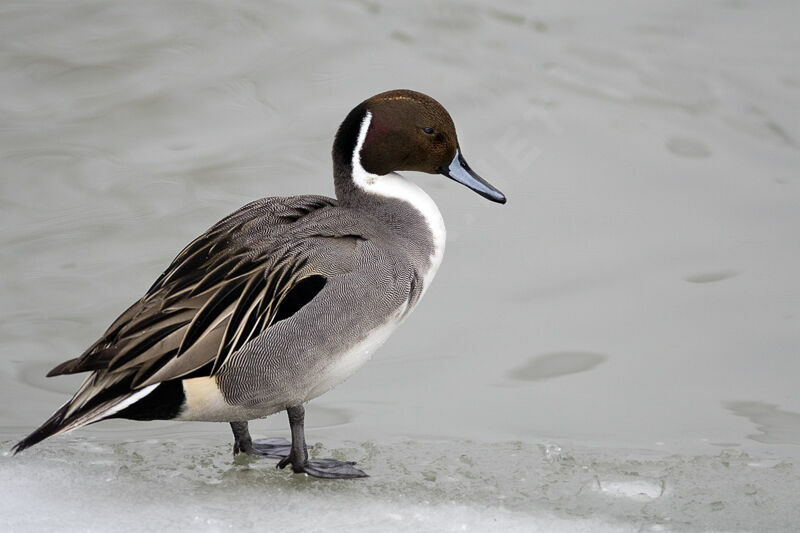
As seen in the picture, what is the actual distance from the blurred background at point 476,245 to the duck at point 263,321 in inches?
10.3

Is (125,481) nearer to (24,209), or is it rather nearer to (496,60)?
(24,209)

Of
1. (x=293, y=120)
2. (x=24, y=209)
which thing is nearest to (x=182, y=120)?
(x=293, y=120)

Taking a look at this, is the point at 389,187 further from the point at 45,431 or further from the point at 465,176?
the point at 45,431

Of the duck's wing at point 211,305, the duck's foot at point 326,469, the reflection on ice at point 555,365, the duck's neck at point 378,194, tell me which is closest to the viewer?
the duck's wing at point 211,305

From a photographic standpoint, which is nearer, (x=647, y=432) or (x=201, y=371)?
(x=201, y=371)

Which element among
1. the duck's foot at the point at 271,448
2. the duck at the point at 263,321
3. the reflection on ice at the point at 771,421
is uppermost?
the duck at the point at 263,321

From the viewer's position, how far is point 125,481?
3.71 meters

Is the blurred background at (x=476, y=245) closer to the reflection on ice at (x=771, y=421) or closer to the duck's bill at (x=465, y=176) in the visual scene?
the reflection on ice at (x=771, y=421)

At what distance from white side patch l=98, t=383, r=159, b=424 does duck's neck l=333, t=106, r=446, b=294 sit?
91 centimetres

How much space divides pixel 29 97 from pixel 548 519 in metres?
4.95

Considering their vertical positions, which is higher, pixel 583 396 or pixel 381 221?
pixel 381 221

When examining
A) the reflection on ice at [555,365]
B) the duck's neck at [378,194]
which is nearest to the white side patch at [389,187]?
the duck's neck at [378,194]

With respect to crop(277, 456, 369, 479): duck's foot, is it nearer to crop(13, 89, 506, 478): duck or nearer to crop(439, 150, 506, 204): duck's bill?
→ crop(13, 89, 506, 478): duck

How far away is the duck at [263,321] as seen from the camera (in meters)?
3.53
